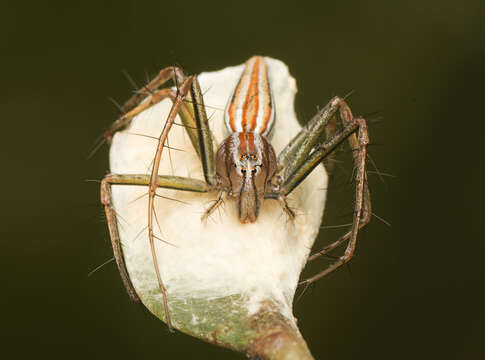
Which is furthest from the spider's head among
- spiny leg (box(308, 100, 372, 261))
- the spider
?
spiny leg (box(308, 100, 372, 261))

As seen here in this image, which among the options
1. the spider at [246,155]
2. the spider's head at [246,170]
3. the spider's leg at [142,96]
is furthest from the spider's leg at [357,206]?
the spider's leg at [142,96]

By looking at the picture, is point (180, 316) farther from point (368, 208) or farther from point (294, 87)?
point (294, 87)

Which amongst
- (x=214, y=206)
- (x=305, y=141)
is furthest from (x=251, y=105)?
(x=214, y=206)

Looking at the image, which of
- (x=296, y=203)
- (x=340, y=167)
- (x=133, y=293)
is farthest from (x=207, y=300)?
(x=340, y=167)

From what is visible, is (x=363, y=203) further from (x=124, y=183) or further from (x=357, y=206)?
(x=124, y=183)

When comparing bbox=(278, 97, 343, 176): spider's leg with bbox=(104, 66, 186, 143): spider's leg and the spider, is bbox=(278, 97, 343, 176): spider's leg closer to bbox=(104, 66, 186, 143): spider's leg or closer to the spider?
the spider

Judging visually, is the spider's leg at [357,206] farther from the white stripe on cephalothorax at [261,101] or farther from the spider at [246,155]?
the white stripe on cephalothorax at [261,101]
